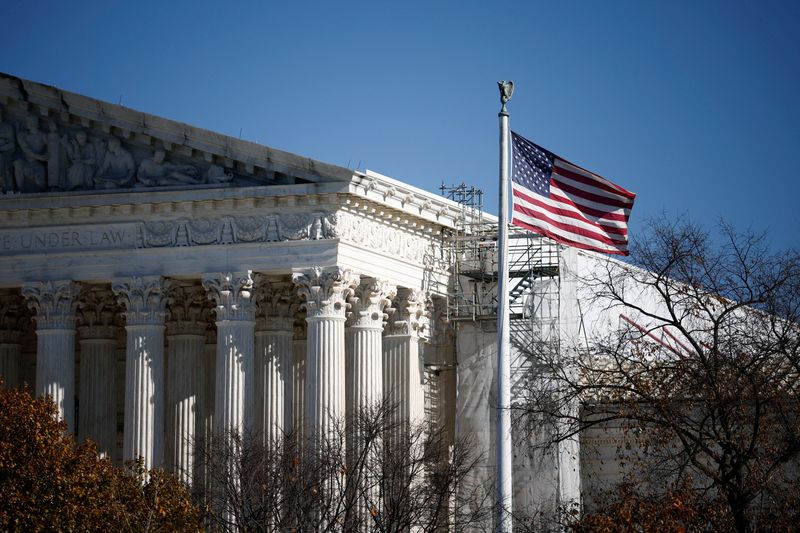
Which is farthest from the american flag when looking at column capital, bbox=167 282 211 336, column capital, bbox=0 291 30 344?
column capital, bbox=0 291 30 344

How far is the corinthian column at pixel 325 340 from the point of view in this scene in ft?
203

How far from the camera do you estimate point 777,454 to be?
150 ft

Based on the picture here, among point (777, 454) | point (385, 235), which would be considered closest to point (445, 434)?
point (385, 235)

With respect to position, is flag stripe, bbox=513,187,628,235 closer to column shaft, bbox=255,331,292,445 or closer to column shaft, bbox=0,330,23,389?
column shaft, bbox=255,331,292,445

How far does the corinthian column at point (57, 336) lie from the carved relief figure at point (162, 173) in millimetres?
4973

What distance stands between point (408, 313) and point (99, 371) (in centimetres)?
1299

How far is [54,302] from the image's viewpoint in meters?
65.7

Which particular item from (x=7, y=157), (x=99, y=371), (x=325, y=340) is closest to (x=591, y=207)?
(x=325, y=340)

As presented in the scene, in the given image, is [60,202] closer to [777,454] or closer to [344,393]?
[344,393]

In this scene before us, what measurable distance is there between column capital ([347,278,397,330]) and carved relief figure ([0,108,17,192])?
13.9m

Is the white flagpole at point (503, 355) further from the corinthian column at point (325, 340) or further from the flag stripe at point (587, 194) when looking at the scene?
the corinthian column at point (325, 340)

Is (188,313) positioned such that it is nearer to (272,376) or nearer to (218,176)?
(272,376)

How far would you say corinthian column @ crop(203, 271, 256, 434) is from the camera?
62.9 meters

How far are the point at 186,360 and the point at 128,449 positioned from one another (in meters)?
Answer: 6.04
